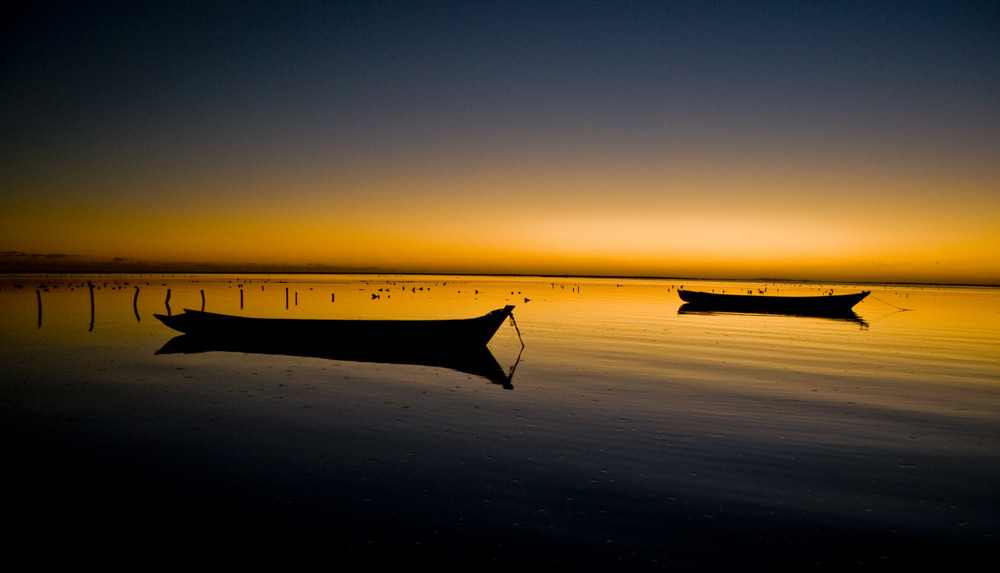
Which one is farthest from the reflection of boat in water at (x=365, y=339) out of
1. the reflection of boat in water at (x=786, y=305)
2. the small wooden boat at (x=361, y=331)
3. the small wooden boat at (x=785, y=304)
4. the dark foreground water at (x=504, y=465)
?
the small wooden boat at (x=785, y=304)

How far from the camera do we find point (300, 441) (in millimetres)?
11078

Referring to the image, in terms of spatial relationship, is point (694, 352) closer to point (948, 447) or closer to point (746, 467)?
point (948, 447)

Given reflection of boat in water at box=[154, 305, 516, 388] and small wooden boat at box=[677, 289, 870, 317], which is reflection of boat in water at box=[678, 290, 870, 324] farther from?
reflection of boat in water at box=[154, 305, 516, 388]

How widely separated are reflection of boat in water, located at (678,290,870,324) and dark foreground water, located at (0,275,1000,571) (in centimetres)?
3667

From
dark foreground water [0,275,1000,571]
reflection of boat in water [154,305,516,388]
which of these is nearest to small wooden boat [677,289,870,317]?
dark foreground water [0,275,1000,571]

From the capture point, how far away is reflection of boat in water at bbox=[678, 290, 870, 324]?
55.5m

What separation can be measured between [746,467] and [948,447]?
4.43 meters

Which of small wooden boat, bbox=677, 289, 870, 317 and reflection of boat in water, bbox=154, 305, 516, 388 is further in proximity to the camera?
small wooden boat, bbox=677, 289, 870, 317

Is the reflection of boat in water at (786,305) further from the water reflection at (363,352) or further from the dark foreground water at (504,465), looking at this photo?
the dark foreground water at (504,465)

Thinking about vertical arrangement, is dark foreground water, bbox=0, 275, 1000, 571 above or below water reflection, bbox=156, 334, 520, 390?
above

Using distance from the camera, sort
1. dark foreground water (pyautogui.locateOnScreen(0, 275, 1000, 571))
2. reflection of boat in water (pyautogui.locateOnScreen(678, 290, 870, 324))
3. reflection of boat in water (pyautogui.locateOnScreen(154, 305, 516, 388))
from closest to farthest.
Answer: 1. dark foreground water (pyautogui.locateOnScreen(0, 275, 1000, 571))
2. reflection of boat in water (pyautogui.locateOnScreen(154, 305, 516, 388))
3. reflection of boat in water (pyautogui.locateOnScreen(678, 290, 870, 324))

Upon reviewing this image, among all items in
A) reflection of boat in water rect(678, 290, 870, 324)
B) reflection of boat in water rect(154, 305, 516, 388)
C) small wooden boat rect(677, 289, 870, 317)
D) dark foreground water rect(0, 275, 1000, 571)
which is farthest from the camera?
small wooden boat rect(677, 289, 870, 317)

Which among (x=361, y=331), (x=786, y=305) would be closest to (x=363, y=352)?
(x=361, y=331)

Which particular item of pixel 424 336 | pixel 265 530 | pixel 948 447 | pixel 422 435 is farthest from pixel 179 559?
pixel 424 336
